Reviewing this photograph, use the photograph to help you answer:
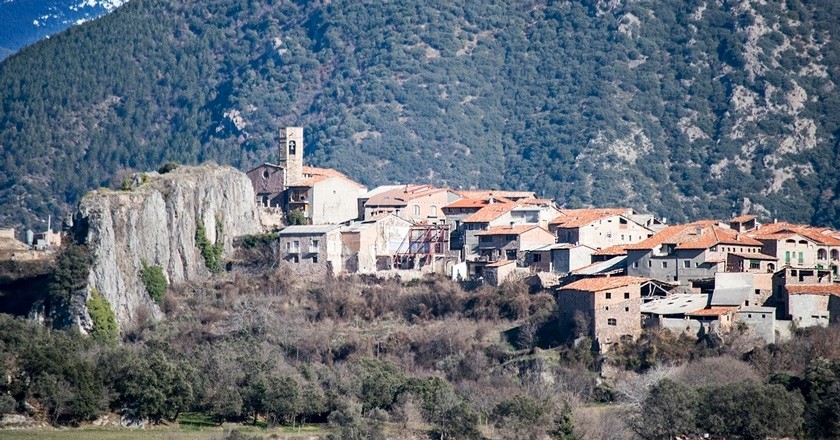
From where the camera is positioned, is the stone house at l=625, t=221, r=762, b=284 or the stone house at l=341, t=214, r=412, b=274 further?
the stone house at l=341, t=214, r=412, b=274

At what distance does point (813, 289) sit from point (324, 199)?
29105 millimetres

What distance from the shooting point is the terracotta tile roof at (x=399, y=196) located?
96.9m

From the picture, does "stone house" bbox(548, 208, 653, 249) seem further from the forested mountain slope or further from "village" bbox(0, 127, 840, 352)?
the forested mountain slope

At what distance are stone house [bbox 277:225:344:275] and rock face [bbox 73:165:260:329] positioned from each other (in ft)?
11.1

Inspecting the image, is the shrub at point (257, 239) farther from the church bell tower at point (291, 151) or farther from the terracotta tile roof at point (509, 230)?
the terracotta tile roof at point (509, 230)

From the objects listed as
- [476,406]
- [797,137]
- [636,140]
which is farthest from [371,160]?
[476,406]

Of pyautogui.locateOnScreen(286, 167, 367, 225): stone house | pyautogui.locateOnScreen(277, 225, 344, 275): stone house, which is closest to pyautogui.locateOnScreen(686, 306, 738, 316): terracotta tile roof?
pyautogui.locateOnScreen(277, 225, 344, 275): stone house

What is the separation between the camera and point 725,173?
12850cm

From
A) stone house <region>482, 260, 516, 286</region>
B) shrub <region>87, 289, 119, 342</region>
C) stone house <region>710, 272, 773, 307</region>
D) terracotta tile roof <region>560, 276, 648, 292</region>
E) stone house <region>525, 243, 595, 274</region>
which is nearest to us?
stone house <region>710, 272, 773, 307</region>

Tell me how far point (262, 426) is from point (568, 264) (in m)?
18.6

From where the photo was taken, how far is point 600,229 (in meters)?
88.8

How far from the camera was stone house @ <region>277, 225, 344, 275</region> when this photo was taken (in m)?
90.0

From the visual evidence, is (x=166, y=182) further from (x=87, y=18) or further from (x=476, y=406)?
(x=87, y=18)

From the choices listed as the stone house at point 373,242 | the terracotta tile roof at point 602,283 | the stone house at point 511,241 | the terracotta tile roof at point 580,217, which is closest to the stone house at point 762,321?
the terracotta tile roof at point 602,283
